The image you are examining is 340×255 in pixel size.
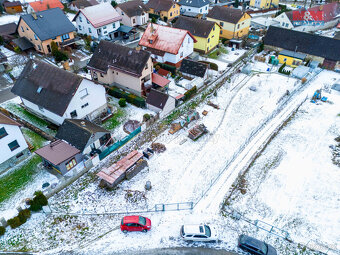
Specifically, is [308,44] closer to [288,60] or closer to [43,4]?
[288,60]

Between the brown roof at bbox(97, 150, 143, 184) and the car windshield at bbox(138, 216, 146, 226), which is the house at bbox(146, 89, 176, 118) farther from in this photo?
the car windshield at bbox(138, 216, 146, 226)

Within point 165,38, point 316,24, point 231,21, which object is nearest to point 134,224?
point 165,38

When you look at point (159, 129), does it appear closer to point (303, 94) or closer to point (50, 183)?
point (50, 183)

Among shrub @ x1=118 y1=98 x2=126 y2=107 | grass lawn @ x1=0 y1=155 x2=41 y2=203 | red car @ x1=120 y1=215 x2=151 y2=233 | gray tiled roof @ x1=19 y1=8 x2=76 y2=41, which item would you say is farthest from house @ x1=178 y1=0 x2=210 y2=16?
red car @ x1=120 y1=215 x2=151 y2=233

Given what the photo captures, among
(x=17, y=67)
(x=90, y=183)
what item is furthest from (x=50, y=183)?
(x=17, y=67)

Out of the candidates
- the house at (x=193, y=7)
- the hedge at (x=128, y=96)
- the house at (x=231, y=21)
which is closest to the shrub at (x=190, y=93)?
the hedge at (x=128, y=96)

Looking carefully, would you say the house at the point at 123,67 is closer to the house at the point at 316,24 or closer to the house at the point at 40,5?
the house at the point at 40,5
